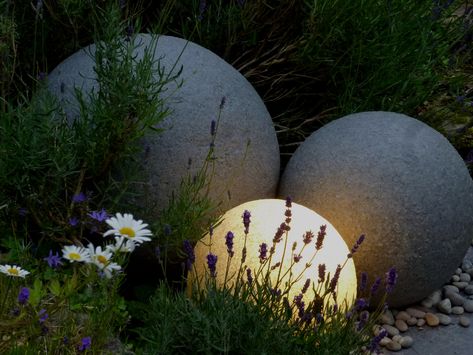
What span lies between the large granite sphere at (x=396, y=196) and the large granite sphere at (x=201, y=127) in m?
0.27

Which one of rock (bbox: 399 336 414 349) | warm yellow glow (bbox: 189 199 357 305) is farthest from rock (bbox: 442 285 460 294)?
warm yellow glow (bbox: 189 199 357 305)

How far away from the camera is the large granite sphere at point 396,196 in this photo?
423 centimetres

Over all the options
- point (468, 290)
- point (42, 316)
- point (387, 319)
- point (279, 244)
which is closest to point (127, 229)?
point (42, 316)

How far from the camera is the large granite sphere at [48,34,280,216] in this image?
4148mm

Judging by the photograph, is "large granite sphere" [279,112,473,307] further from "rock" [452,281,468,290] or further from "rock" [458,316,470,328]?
"rock" [452,281,468,290]

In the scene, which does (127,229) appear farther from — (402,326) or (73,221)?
(402,326)

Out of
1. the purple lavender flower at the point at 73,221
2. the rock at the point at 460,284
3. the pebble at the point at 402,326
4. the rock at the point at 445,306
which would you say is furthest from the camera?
the rock at the point at 460,284

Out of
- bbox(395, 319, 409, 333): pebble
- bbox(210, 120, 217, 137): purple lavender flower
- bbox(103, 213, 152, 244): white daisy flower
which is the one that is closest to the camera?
bbox(103, 213, 152, 244): white daisy flower

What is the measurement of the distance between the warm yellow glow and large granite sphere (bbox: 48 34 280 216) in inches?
7.4

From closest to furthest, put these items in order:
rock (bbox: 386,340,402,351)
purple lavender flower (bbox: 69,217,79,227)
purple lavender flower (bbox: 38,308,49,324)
Answer: purple lavender flower (bbox: 38,308,49,324)
purple lavender flower (bbox: 69,217,79,227)
rock (bbox: 386,340,402,351)

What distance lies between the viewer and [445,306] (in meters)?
4.57

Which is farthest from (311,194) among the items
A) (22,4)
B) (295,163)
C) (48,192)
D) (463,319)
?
(22,4)

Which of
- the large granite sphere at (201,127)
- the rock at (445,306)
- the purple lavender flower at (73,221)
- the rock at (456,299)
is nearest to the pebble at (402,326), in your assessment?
the rock at (445,306)

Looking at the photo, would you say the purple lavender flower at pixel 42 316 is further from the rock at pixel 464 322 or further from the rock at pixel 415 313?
the rock at pixel 464 322
